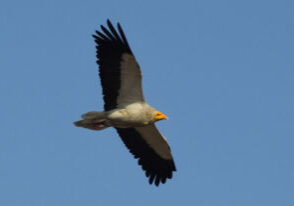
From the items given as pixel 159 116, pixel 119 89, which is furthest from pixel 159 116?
pixel 119 89

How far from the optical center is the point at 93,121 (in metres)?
15.7

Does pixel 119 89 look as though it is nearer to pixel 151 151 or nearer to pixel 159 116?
pixel 159 116

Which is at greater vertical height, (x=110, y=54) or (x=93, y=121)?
(x=110, y=54)

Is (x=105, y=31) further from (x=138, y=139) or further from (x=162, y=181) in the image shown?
(x=162, y=181)

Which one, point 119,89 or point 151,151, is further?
point 151,151

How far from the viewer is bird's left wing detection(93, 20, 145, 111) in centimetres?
1552

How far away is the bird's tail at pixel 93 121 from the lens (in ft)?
51.4

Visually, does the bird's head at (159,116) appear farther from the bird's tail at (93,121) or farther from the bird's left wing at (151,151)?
the bird's tail at (93,121)

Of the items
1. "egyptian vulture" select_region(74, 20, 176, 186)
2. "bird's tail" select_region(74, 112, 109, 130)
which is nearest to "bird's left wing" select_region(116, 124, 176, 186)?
"egyptian vulture" select_region(74, 20, 176, 186)

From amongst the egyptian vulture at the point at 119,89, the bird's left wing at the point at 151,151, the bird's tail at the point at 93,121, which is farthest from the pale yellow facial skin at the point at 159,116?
the bird's tail at the point at 93,121

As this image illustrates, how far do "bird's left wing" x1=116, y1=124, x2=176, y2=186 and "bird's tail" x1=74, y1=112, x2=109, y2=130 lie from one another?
1442 millimetres

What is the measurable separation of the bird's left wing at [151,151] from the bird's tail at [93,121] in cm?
144

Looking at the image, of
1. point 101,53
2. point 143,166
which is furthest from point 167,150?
point 101,53

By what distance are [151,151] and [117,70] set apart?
276 centimetres
